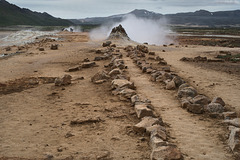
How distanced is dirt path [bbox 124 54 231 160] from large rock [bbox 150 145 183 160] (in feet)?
0.98

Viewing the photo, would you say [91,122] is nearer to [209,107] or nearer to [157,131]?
[157,131]

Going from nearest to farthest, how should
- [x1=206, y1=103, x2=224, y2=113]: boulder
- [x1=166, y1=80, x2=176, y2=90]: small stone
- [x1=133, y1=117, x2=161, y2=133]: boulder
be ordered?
[x1=133, y1=117, x2=161, y2=133]: boulder, [x1=206, y1=103, x2=224, y2=113]: boulder, [x1=166, y1=80, x2=176, y2=90]: small stone

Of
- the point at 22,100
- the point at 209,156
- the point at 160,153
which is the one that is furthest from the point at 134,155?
the point at 22,100

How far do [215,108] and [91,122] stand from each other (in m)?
2.81

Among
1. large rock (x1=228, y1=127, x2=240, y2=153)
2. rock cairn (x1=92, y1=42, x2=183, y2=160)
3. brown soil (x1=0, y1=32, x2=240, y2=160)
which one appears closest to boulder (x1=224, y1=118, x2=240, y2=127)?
brown soil (x1=0, y1=32, x2=240, y2=160)

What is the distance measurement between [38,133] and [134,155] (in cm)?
201

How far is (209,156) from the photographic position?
4242mm

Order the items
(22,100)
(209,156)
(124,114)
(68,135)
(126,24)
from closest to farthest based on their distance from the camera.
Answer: (209,156) → (68,135) → (124,114) → (22,100) → (126,24)

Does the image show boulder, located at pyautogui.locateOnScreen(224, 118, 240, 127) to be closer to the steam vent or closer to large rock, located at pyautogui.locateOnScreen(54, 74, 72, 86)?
large rock, located at pyautogui.locateOnScreen(54, 74, 72, 86)

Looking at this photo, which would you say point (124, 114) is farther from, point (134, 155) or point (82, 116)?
point (134, 155)

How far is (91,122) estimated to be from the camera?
5723 mm

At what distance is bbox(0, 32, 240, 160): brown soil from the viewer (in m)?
4.44

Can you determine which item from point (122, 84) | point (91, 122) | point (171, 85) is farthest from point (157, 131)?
point (171, 85)

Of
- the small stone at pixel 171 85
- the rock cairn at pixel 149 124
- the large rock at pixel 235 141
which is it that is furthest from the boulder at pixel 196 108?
the small stone at pixel 171 85
